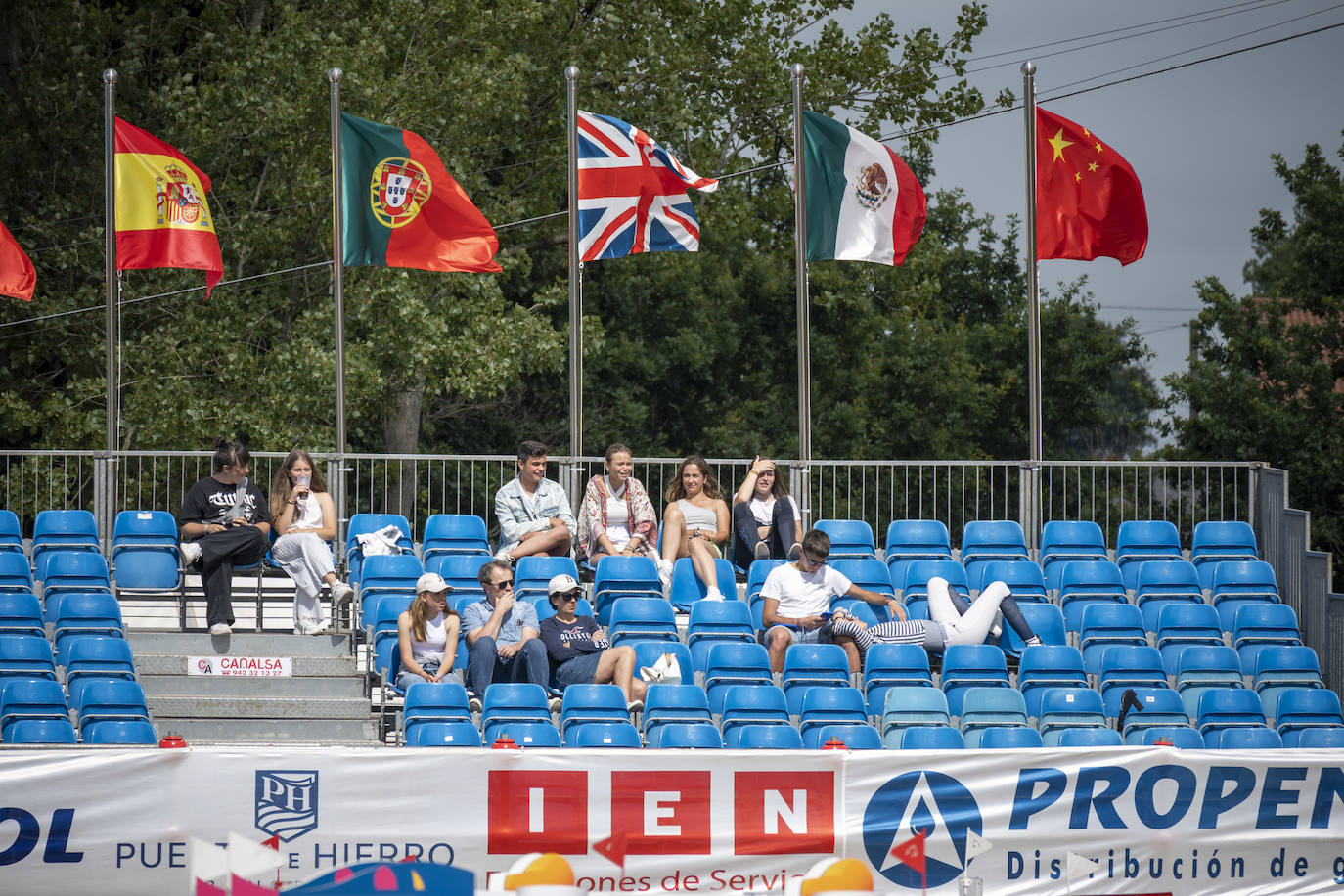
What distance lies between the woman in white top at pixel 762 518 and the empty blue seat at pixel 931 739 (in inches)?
138

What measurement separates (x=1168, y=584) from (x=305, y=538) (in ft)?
24.2

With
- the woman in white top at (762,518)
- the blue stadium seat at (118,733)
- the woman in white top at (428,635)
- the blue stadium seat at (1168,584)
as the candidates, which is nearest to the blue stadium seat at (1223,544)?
the blue stadium seat at (1168,584)

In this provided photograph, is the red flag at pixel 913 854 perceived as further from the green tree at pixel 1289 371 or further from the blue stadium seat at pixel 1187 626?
the green tree at pixel 1289 371

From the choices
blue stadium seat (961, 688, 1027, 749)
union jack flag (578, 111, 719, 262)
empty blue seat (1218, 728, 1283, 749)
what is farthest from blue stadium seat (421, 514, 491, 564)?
empty blue seat (1218, 728, 1283, 749)

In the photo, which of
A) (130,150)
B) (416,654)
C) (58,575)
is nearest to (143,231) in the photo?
(130,150)

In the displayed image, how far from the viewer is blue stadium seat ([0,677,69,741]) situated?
10461mm

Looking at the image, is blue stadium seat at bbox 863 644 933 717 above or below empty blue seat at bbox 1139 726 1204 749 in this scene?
above

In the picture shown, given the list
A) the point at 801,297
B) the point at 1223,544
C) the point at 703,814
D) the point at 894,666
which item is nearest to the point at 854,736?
the point at 894,666

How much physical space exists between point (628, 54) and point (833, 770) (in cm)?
2149

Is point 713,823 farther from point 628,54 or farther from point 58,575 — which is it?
point 628,54

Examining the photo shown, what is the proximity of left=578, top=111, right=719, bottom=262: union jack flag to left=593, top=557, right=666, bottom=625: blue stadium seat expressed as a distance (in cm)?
351

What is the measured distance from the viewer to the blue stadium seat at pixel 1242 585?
1388 centimetres

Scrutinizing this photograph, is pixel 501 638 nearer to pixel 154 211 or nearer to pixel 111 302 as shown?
pixel 111 302

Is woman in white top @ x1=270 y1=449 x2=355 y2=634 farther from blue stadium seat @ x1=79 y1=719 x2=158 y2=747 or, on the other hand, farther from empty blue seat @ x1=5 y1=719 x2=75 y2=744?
empty blue seat @ x1=5 y1=719 x2=75 y2=744
